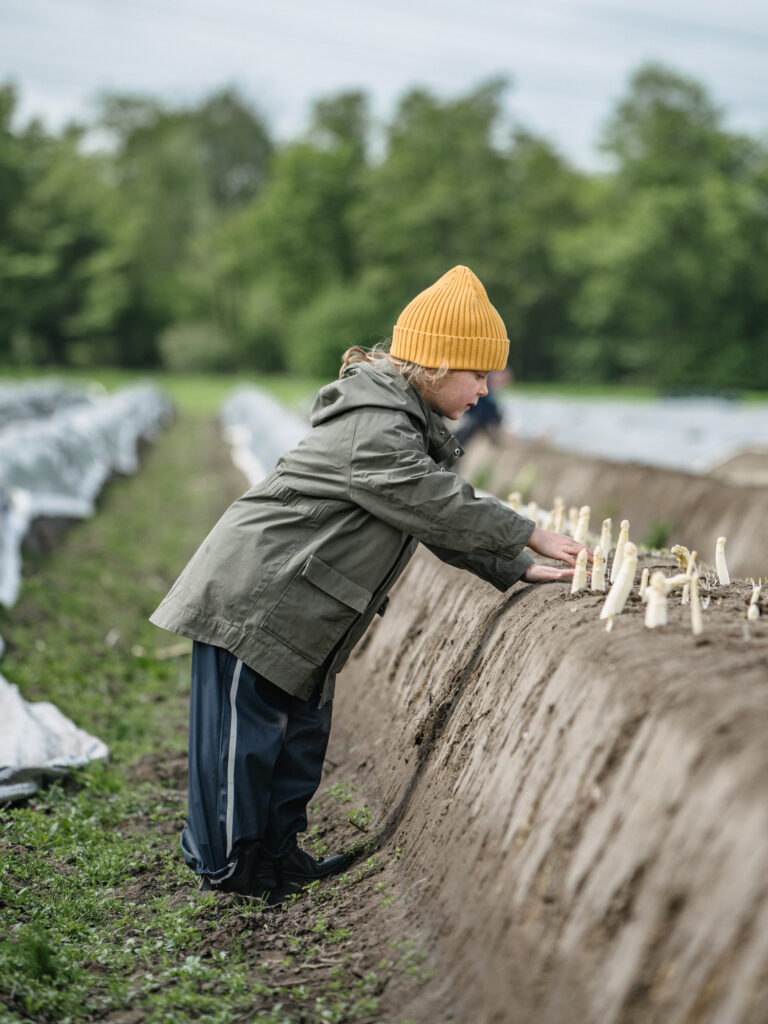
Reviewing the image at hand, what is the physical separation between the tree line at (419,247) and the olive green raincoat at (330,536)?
1891 inches

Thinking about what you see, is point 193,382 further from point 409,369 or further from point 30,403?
point 409,369

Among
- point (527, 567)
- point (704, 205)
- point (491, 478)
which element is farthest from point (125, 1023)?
point (704, 205)

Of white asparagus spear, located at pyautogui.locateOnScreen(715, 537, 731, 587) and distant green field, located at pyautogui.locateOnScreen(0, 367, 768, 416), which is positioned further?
distant green field, located at pyautogui.locateOnScreen(0, 367, 768, 416)

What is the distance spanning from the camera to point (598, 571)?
3574 mm

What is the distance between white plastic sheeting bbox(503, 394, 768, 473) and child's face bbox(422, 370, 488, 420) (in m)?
8.81

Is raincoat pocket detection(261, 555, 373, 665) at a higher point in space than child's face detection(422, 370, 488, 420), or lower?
lower

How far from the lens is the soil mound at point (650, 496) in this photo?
9.13m

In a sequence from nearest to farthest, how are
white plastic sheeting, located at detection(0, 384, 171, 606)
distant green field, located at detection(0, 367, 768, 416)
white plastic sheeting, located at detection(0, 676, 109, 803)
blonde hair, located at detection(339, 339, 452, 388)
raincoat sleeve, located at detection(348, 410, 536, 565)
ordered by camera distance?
raincoat sleeve, located at detection(348, 410, 536, 565) < blonde hair, located at detection(339, 339, 452, 388) < white plastic sheeting, located at detection(0, 676, 109, 803) < white plastic sheeting, located at detection(0, 384, 171, 606) < distant green field, located at detection(0, 367, 768, 416)

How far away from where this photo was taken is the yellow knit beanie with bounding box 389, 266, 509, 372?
339cm

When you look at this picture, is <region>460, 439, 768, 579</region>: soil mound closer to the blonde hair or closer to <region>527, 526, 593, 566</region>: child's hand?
<region>527, 526, 593, 566</region>: child's hand

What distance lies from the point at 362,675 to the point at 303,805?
5.74 ft

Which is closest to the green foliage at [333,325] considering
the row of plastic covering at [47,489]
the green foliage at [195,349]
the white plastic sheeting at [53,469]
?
the green foliage at [195,349]

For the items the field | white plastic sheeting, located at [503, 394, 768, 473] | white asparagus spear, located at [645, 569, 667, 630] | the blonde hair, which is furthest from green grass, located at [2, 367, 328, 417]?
white asparagus spear, located at [645, 569, 667, 630]

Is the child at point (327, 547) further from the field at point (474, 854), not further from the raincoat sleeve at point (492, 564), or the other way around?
the field at point (474, 854)
